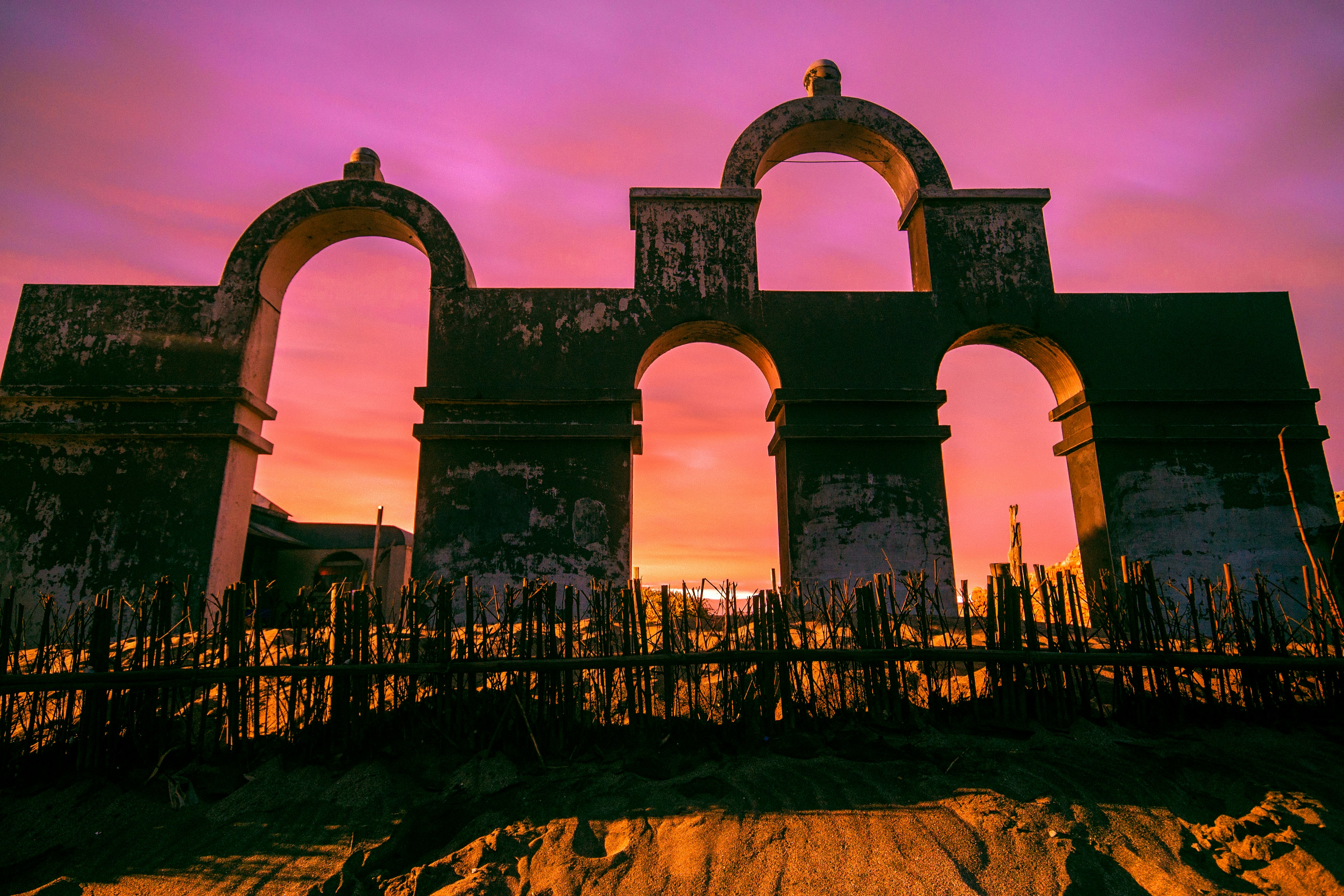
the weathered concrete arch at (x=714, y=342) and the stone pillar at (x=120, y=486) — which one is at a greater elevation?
the weathered concrete arch at (x=714, y=342)

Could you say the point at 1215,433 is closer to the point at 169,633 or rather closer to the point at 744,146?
the point at 744,146

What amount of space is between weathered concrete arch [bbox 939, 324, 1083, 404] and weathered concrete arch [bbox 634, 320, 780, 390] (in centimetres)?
235

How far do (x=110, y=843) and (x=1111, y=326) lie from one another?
11018 mm

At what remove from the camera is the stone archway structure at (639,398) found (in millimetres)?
8539

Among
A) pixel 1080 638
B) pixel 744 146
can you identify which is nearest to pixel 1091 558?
pixel 1080 638

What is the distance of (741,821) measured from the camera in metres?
3.79

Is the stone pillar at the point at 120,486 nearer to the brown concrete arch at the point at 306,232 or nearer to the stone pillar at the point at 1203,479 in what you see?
the brown concrete arch at the point at 306,232

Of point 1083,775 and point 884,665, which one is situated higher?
point 884,665

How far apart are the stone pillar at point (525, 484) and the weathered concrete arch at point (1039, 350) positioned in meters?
4.68

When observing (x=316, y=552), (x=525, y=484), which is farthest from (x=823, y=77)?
(x=316, y=552)

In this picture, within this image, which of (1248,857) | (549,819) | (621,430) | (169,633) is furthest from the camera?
(621,430)

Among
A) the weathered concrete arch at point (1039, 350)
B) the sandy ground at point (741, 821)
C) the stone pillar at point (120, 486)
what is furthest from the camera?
the weathered concrete arch at point (1039, 350)

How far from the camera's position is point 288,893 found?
11.4 feet

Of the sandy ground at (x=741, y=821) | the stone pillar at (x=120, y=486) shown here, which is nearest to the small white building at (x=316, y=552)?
the stone pillar at (x=120, y=486)
